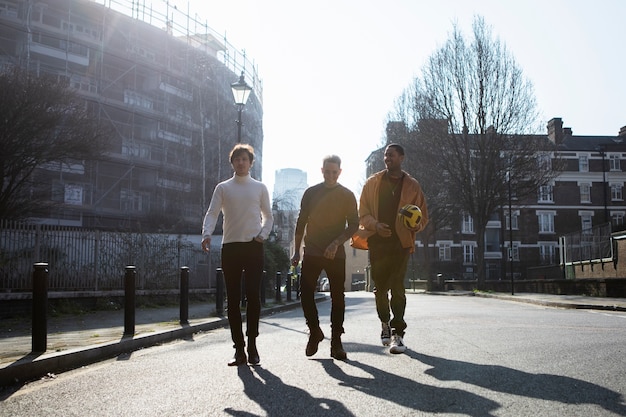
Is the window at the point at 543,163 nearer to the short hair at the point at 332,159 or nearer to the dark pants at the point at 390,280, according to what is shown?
the dark pants at the point at 390,280

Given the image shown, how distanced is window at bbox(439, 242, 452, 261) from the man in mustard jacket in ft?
176

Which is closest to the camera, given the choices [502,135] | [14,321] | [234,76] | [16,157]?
[14,321]

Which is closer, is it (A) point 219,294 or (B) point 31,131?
(A) point 219,294

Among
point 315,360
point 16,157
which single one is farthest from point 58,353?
point 16,157

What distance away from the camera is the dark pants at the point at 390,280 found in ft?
19.6

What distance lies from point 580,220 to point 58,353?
59947mm

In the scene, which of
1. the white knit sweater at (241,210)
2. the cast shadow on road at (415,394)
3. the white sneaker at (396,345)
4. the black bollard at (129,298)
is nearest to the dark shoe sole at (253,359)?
the cast shadow on road at (415,394)

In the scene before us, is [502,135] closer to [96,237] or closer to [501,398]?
[96,237]

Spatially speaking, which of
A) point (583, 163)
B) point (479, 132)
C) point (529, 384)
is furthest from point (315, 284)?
point (583, 163)

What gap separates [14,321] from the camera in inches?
418

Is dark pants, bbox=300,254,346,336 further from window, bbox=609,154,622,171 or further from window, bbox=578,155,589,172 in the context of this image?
window, bbox=609,154,622,171

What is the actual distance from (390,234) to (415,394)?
7.41 feet

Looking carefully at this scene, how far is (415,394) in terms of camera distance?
12.8 feet

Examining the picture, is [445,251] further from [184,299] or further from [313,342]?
[313,342]
